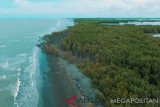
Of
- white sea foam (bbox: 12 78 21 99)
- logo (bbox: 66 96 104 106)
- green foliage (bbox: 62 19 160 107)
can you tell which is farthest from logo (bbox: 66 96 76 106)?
white sea foam (bbox: 12 78 21 99)

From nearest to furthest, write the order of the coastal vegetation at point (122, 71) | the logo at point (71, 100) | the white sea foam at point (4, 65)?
1. the coastal vegetation at point (122, 71)
2. the logo at point (71, 100)
3. the white sea foam at point (4, 65)

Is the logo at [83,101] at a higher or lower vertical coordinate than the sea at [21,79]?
higher

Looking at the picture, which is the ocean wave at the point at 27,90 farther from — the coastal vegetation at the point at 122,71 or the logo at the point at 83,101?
the coastal vegetation at the point at 122,71

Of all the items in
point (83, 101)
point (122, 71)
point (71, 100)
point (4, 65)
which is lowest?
point (4, 65)

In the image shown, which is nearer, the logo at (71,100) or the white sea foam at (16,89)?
the logo at (71,100)

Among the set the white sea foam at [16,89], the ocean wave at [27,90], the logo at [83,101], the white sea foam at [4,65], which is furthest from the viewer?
the white sea foam at [4,65]

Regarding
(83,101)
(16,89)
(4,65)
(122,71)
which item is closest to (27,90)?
(16,89)

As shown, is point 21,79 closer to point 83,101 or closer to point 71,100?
point 71,100

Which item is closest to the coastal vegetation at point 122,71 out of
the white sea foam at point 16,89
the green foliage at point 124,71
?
the green foliage at point 124,71

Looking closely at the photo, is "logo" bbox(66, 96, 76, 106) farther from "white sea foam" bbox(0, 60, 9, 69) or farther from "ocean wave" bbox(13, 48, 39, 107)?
"white sea foam" bbox(0, 60, 9, 69)

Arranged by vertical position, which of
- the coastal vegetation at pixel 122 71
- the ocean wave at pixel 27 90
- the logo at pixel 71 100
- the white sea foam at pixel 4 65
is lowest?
the white sea foam at pixel 4 65

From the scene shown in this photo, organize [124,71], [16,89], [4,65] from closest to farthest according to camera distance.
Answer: [16,89] < [124,71] < [4,65]
